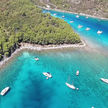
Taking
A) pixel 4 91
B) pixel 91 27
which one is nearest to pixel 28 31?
pixel 4 91

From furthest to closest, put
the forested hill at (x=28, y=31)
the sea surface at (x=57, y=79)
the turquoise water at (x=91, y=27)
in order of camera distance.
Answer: the turquoise water at (x=91, y=27) < the forested hill at (x=28, y=31) < the sea surface at (x=57, y=79)

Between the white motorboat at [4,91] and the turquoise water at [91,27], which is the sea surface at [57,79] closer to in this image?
the white motorboat at [4,91]

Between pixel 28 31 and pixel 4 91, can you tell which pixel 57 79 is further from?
pixel 28 31

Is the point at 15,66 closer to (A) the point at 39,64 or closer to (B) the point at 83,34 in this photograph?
(A) the point at 39,64

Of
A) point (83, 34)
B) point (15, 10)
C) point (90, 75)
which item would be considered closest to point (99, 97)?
point (90, 75)

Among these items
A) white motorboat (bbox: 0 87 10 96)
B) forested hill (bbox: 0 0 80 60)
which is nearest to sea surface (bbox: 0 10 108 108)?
white motorboat (bbox: 0 87 10 96)

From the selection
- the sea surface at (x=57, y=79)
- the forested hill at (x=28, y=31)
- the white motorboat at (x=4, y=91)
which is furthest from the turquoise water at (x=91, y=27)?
the white motorboat at (x=4, y=91)
